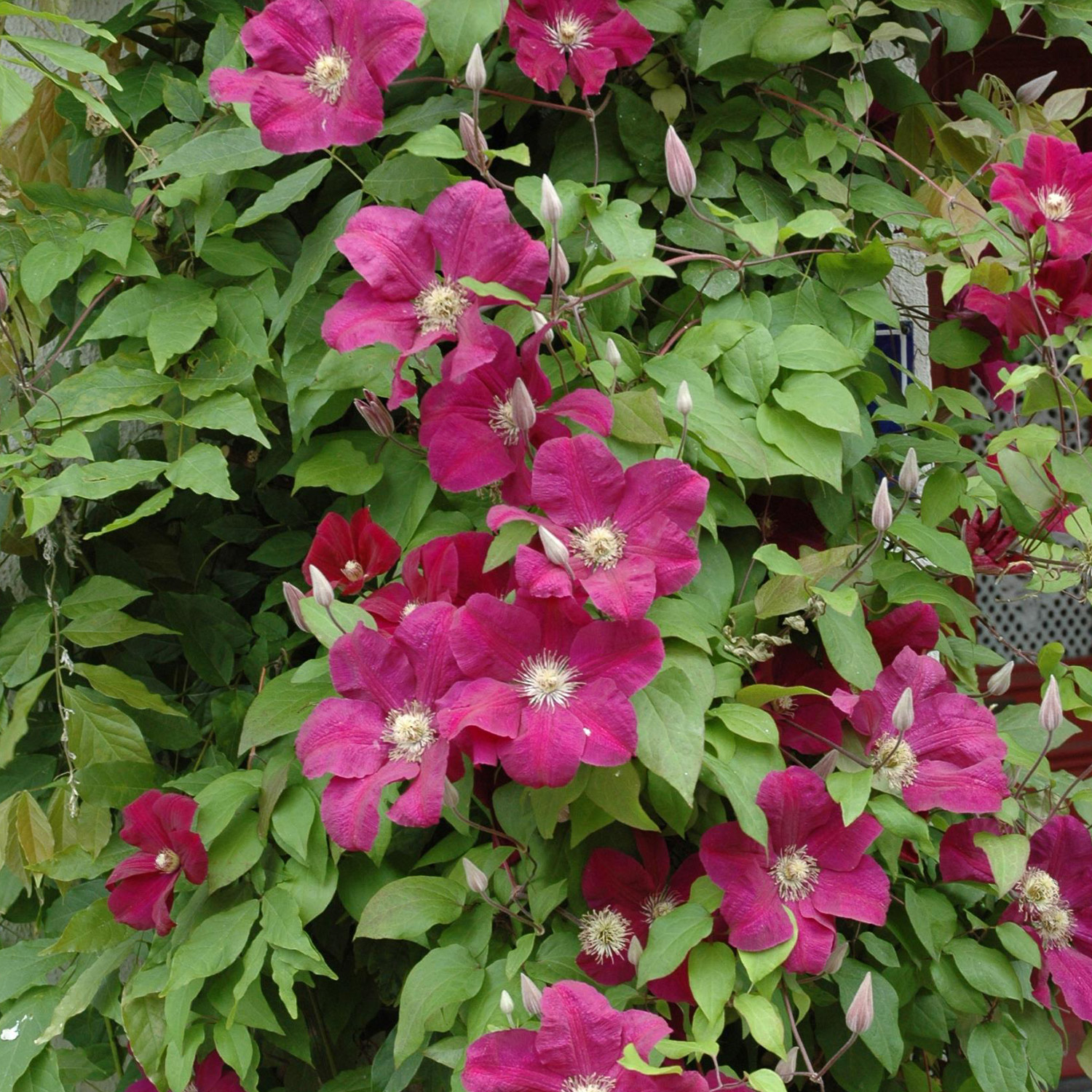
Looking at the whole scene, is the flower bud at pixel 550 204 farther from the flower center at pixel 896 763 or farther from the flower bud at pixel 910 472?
the flower center at pixel 896 763

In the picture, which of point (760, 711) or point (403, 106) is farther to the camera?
point (403, 106)

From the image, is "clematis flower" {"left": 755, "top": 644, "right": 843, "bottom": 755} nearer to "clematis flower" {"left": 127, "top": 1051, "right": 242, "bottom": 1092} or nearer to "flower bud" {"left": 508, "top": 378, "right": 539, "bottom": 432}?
"flower bud" {"left": 508, "top": 378, "right": 539, "bottom": 432}

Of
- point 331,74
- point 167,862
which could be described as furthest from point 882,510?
point 167,862

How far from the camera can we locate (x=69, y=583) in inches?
45.8

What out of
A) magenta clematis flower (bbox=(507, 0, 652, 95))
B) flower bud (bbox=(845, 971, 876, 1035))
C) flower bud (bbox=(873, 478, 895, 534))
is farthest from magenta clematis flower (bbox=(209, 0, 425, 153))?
flower bud (bbox=(845, 971, 876, 1035))

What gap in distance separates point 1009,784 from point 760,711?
0.91ft

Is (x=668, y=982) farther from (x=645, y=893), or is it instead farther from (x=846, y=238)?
(x=846, y=238)

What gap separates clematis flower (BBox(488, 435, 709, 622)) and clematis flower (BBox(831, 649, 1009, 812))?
189 mm

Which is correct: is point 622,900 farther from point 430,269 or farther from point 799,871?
point 430,269

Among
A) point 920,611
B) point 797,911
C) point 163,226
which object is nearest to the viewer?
point 797,911

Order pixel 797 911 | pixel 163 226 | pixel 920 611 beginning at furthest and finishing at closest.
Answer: pixel 163 226, pixel 920 611, pixel 797 911

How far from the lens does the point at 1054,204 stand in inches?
36.8

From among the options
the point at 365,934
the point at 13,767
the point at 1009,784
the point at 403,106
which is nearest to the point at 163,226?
the point at 403,106

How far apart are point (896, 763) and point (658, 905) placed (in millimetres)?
210
